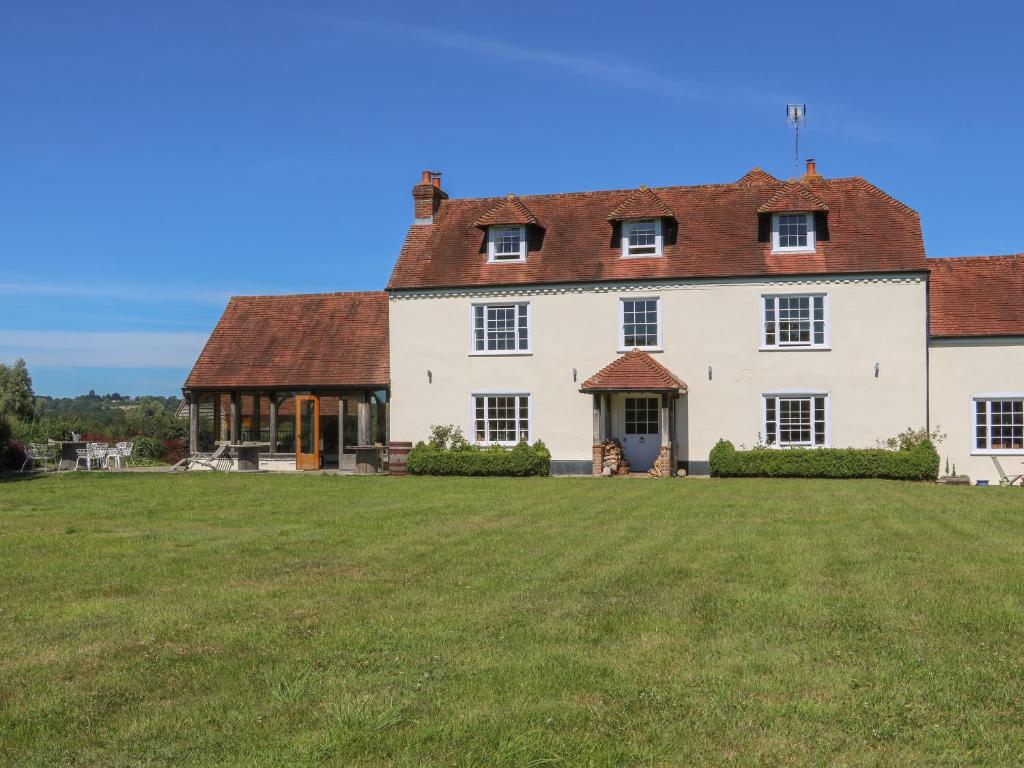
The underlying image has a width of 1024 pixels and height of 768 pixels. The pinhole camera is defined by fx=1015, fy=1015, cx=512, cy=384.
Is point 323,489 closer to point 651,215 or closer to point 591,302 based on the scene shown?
point 591,302

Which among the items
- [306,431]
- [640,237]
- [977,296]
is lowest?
[306,431]

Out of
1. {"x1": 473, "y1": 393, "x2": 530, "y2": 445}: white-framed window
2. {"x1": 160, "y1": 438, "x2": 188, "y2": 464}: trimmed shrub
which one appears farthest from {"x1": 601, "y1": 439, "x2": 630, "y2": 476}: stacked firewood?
{"x1": 160, "y1": 438, "x2": 188, "y2": 464}: trimmed shrub

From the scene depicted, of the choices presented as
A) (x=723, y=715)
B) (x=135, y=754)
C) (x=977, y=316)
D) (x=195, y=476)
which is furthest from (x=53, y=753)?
(x=977, y=316)

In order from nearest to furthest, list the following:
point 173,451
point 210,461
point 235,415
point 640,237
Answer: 1. point 640,237
2. point 210,461
3. point 235,415
4. point 173,451

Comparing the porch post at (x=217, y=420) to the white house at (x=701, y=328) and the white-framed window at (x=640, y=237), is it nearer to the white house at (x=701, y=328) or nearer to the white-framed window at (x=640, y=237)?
the white house at (x=701, y=328)

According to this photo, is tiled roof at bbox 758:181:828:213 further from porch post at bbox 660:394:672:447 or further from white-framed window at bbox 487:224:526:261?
white-framed window at bbox 487:224:526:261

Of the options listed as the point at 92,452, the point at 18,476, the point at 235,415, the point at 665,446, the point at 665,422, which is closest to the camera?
the point at 18,476

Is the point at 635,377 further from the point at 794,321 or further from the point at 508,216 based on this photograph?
the point at 508,216

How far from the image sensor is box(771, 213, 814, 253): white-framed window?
30016 millimetres

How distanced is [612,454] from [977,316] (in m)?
11.2

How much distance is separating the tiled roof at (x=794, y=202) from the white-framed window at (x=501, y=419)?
9.26 metres

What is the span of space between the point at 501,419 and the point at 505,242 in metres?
5.70

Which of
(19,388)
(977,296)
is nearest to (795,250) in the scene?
(977,296)

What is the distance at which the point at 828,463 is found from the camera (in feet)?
91.9
